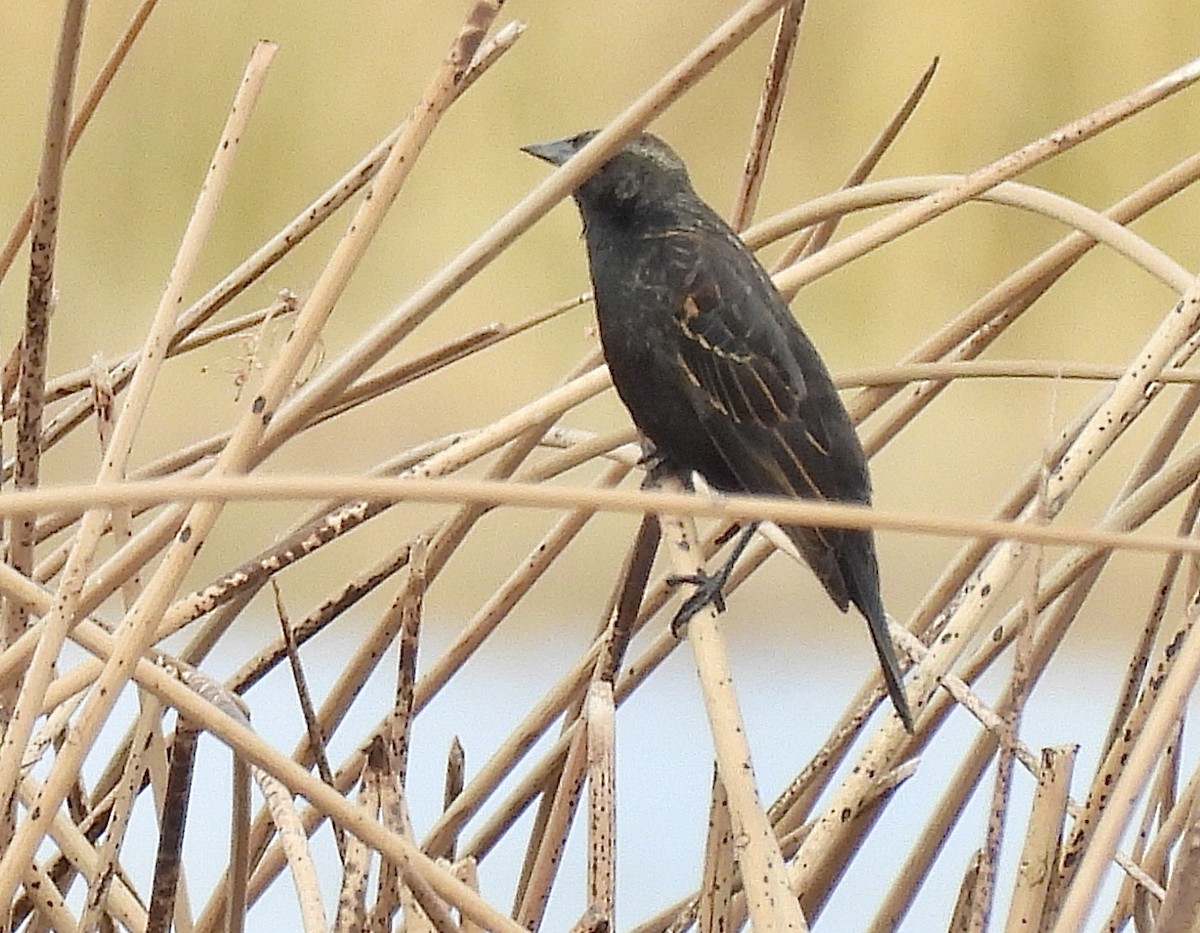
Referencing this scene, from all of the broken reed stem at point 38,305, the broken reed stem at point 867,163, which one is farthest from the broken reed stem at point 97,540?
the broken reed stem at point 867,163

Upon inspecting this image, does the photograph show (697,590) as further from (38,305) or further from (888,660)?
(38,305)

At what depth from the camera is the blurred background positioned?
6.51 feet

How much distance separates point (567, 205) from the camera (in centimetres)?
195

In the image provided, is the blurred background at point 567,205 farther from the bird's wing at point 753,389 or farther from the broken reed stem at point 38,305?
the broken reed stem at point 38,305

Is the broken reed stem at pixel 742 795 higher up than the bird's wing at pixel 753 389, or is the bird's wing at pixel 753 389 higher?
the bird's wing at pixel 753 389

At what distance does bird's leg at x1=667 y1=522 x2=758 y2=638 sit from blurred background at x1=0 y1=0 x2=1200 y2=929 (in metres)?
1.14

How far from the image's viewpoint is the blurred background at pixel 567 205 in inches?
78.1

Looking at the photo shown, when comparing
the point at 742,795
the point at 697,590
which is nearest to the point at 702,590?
the point at 697,590

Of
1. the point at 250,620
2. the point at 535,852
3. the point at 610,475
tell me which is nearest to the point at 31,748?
the point at 535,852

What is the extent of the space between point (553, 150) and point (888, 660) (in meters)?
0.39

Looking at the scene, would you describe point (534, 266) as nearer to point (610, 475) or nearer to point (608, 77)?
point (608, 77)

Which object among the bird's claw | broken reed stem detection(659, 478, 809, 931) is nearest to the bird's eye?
the bird's claw

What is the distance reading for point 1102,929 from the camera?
2.05 feet

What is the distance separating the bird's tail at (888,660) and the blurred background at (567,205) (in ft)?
3.91
